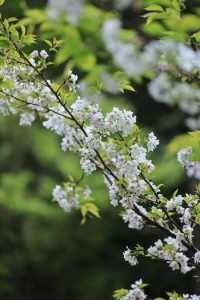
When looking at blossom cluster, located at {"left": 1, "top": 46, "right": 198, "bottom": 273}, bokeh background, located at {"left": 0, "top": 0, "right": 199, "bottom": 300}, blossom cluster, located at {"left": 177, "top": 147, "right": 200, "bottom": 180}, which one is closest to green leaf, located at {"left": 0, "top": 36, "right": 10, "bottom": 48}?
blossom cluster, located at {"left": 1, "top": 46, "right": 198, "bottom": 273}

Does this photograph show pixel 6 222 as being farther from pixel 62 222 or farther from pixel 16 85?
pixel 16 85

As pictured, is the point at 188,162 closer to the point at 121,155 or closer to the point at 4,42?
the point at 121,155

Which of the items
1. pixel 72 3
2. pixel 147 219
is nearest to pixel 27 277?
pixel 147 219

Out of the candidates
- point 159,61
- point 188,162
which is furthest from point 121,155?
point 159,61

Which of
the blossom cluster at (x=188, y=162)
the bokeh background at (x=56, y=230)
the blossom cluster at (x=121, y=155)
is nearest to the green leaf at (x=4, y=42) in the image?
the blossom cluster at (x=121, y=155)

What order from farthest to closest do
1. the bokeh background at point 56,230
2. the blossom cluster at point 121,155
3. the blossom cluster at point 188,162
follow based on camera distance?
1. the bokeh background at point 56,230
2. the blossom cluster at point 121,155
3. the blossom cluster at point 188,162

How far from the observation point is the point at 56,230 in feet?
29.4

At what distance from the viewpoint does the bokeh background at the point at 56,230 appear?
8234 millimetres

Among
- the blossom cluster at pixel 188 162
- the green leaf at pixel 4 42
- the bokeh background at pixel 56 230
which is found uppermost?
the bokeh background at pixel 56 230

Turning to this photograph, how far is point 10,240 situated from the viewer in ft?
29.3

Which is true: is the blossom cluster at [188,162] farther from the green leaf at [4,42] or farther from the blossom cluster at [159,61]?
the green leaf at [4,42]

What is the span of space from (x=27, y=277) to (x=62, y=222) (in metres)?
1.21

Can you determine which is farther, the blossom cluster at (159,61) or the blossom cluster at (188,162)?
the blossom cluster at (188,162)

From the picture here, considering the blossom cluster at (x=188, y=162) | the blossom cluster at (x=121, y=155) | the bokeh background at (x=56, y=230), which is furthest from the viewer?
the bokeh background at (x=56, y=230)
